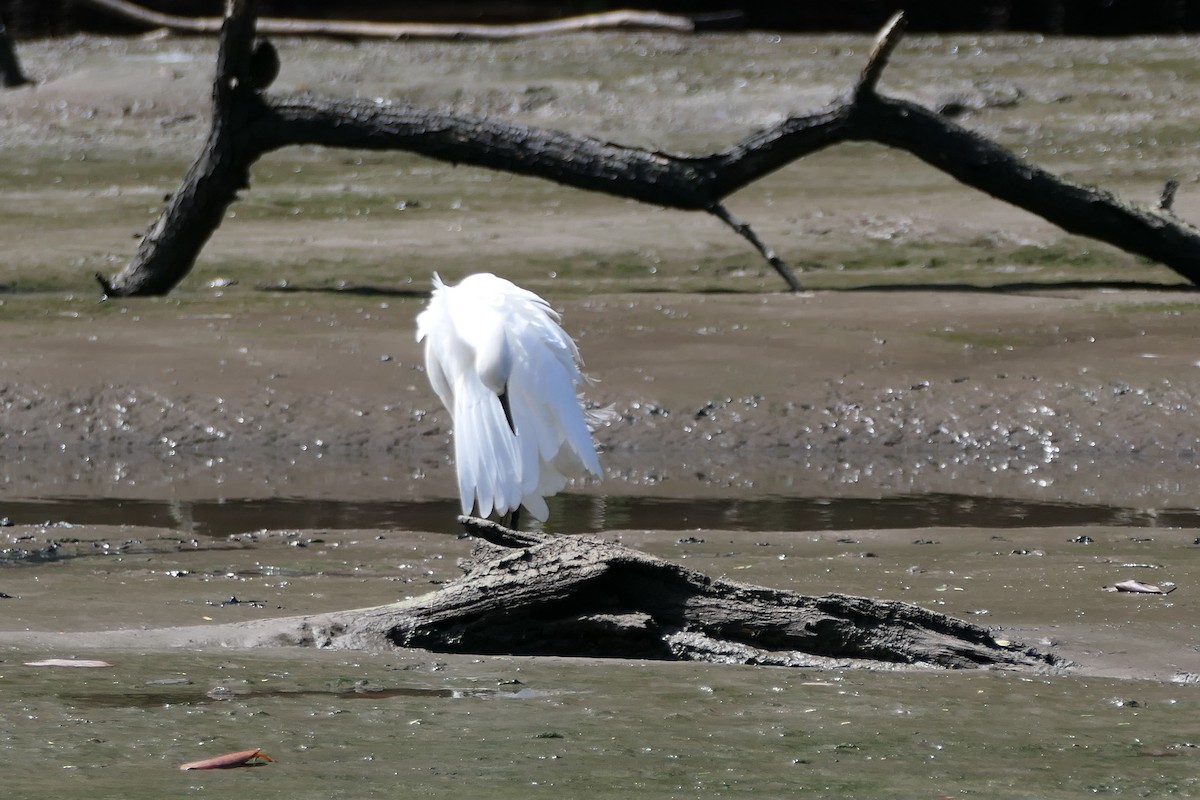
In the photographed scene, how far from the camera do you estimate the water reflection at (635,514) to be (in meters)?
7.14

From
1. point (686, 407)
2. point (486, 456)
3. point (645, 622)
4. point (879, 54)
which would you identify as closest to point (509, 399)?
point (486, 456)

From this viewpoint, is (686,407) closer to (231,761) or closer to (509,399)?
(509,399)

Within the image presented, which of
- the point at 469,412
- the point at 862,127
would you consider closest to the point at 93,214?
the point at 862,127

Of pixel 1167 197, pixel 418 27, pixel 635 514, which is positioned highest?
pixel 418 27

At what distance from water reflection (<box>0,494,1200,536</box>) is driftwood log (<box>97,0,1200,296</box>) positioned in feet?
12.1

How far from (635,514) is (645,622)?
3.06 metres

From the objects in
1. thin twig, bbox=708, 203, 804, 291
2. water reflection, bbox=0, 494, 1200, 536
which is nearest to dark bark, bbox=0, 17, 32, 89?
thin twig, bbox=708, 203, 804, 291

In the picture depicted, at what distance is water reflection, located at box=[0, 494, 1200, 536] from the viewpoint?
7.14 meters

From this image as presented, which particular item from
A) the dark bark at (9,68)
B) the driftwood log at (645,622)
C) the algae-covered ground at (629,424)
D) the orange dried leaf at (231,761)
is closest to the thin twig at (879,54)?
the algae-covered ground at (629,424)

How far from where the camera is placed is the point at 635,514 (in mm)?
7449

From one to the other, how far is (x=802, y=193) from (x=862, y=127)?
3.95m

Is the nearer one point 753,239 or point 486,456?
point 486,456

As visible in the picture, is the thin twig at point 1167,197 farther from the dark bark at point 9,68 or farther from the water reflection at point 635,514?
the dark bark at point 9,68

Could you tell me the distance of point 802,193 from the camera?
50.1ft
